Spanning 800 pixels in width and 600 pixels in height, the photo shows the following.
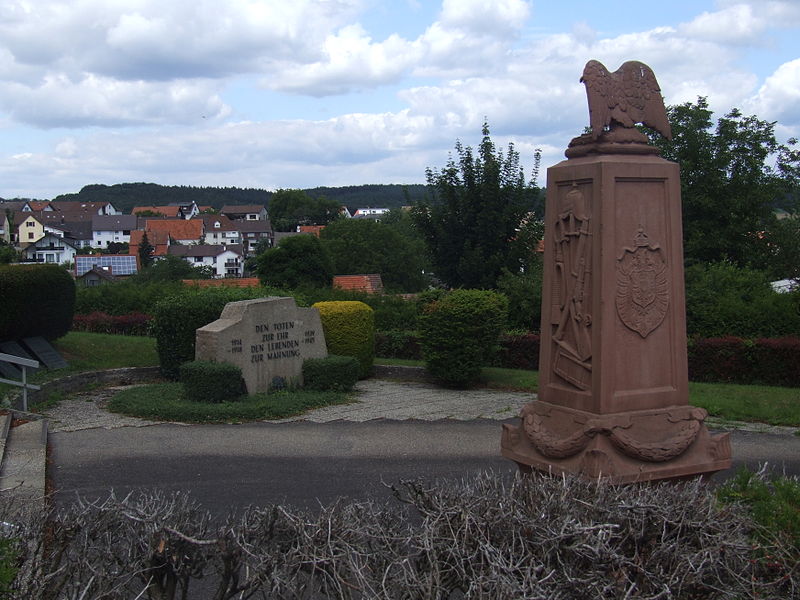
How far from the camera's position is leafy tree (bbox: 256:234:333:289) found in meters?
36.1

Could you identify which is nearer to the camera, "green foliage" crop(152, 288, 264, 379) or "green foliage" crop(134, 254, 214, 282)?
"green foliage" crop(152, 288, 264, 379)

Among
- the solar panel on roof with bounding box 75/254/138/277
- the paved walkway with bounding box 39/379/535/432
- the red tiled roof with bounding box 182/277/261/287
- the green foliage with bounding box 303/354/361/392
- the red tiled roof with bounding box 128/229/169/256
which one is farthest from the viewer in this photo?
the red tiled roof with bounding box 128/229/169/256

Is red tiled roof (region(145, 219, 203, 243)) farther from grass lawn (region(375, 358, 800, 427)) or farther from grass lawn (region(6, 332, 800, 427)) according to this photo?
grass lawn (region(375, 358, 800, 427))

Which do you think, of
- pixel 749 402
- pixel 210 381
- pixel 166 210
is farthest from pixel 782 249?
pixel 166 210

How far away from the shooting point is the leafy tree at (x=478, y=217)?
24.2 metres

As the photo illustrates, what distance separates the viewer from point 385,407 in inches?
516

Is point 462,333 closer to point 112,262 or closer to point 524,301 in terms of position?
point 524,301

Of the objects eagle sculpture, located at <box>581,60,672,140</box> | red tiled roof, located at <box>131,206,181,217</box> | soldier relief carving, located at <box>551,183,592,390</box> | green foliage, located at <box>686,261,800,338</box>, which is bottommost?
green foliage, located at <box>686,261,800,338</box>

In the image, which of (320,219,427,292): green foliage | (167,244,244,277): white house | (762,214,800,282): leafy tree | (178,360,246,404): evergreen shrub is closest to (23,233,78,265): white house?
(167,244,244,277): white house

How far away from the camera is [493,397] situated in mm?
14312

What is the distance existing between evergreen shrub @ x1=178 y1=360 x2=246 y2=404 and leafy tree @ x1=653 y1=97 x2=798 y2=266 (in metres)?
23.0

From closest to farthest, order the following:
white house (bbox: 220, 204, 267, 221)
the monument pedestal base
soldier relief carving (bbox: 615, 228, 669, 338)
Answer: the monument pedestal base < soldier relief carving (bbox: 615, 228, 669, 338) < white house (bbox: 220, 204, 267, 221)

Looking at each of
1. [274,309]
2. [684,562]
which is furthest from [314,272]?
[684,562]

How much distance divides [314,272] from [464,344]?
22570mm
